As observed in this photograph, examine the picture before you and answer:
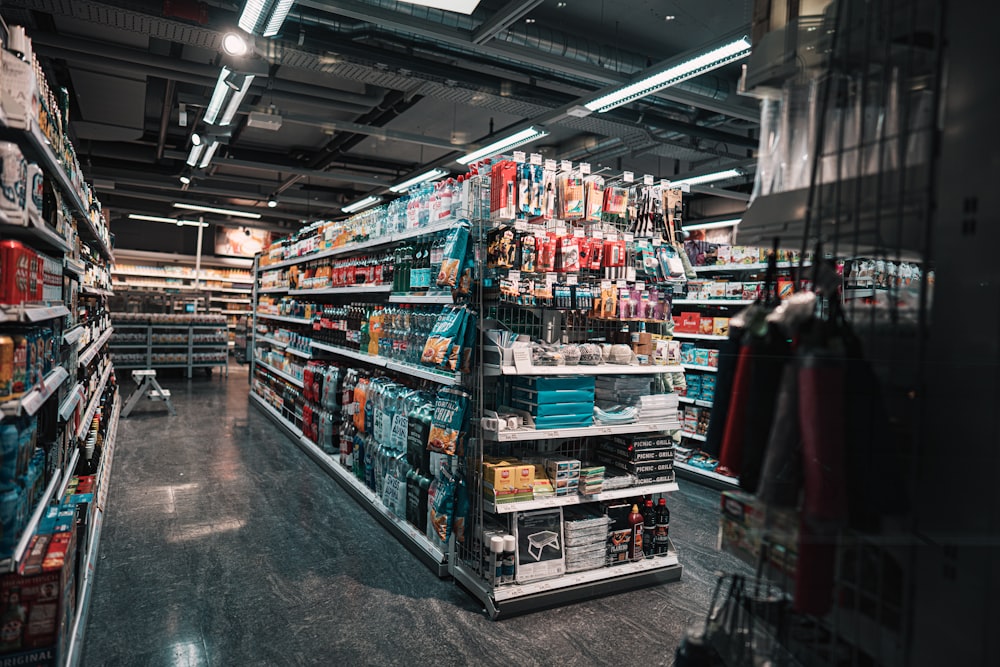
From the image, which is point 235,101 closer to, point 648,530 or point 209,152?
point 209,152

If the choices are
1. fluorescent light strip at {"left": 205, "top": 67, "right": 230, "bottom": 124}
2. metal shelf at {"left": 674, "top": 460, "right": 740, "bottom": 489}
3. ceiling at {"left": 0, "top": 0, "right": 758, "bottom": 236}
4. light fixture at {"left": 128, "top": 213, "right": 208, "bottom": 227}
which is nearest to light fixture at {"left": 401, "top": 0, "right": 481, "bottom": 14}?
ceiling at {"left": 0, "top": 0, "right": 758, "bottom": 236}

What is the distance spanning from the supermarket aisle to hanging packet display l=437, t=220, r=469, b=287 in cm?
183

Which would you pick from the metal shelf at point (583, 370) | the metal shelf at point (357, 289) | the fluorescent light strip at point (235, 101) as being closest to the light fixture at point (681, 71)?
the metal shelf at point (583, 370)

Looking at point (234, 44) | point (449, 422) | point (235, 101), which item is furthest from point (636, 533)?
point (235, 101)

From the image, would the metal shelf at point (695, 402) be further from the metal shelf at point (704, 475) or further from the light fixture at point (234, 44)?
the light fixture at point (234, 44)

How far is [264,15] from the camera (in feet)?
13.8

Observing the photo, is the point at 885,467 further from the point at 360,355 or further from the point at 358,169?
the point at 358,169

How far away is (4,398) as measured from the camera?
1894mm

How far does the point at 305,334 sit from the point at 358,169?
21.2ft

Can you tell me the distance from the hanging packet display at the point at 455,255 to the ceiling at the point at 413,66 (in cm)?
211

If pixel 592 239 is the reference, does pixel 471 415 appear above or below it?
below

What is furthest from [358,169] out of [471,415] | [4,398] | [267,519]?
[4,398]

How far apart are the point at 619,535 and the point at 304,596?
188cm

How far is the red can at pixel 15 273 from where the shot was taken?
189 centimetres
